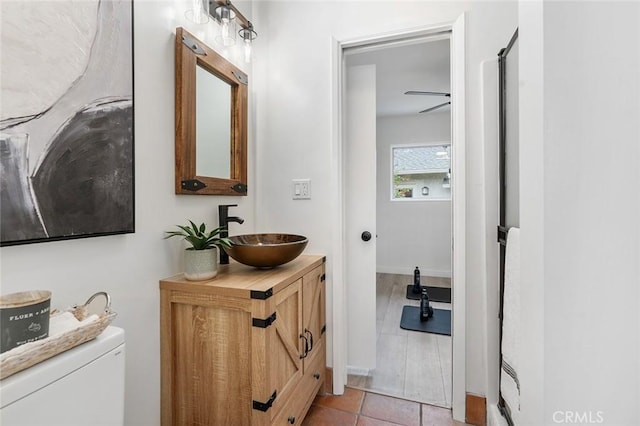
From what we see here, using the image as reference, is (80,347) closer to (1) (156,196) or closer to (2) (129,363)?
(2) (129,363)

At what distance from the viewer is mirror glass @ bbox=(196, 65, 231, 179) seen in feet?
4.82

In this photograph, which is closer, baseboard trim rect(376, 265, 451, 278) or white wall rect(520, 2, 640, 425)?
white wall rect(520, 2, 640, 425)

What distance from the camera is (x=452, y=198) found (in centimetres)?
172

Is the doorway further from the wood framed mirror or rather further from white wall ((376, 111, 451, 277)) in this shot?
the wood framed mirror

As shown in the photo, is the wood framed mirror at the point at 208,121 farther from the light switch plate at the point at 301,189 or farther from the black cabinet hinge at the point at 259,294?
the black cabinet hinge at the point at 259,294

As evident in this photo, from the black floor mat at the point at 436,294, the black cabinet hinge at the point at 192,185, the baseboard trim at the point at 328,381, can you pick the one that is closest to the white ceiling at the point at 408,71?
the black cabinet hinge at the point at 192,185

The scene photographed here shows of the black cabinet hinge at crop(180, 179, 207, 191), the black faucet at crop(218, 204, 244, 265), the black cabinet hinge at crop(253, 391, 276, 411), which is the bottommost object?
the black cabinet hinge at crop(253, 391, 276, 411)

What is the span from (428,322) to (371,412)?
1.45 meters

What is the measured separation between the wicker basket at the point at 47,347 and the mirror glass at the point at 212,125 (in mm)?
825

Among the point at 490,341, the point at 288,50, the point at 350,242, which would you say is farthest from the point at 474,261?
the point at 288,50

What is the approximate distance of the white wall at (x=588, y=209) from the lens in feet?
1.77

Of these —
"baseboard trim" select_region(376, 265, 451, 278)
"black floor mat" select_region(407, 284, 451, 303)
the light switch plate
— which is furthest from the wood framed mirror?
"baseboard trim" select_region(376, 265, 451, 278)

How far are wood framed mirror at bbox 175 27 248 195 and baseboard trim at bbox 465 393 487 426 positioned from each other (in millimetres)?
1748
